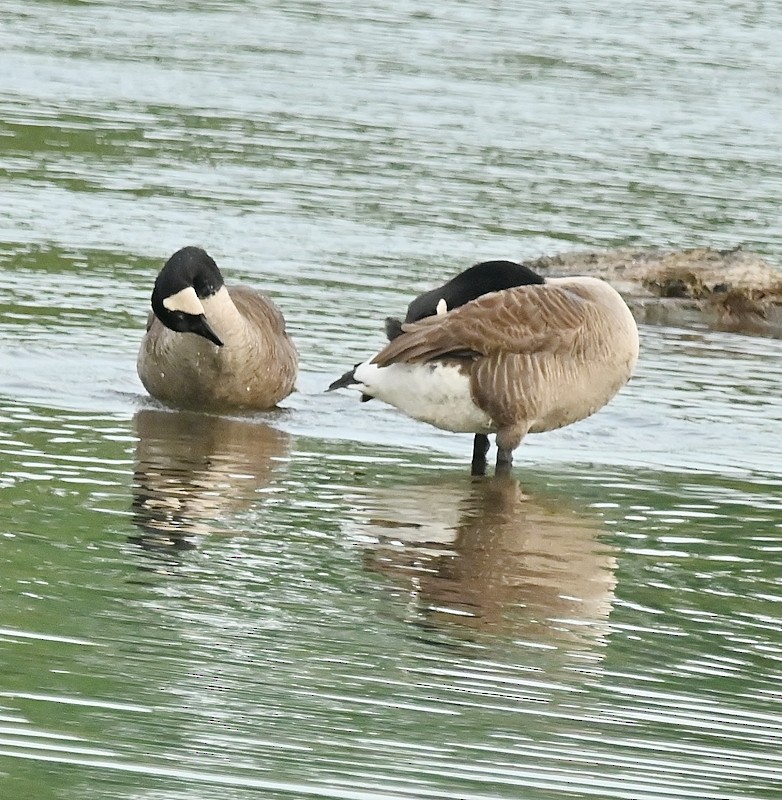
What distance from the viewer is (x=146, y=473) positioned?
29.2 feet

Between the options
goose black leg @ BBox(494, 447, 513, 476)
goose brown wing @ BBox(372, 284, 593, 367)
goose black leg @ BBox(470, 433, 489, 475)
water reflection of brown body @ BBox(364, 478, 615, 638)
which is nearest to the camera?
water reflection of brown body @ BBox(364, 478, 615, 638)

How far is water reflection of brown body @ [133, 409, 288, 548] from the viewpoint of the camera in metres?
7.89

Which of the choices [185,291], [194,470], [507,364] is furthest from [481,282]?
[194,470]

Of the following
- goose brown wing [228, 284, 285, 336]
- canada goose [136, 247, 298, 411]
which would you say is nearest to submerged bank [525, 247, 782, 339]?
goose brown wing [228, 284, 285, 336]

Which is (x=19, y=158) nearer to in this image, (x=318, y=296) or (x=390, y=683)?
(x=318, y=296)

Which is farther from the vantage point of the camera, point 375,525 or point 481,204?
point 481,204

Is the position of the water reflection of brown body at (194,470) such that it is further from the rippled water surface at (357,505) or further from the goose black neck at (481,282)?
the goose black neck at (481,282)

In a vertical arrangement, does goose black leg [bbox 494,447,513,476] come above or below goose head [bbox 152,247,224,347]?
below

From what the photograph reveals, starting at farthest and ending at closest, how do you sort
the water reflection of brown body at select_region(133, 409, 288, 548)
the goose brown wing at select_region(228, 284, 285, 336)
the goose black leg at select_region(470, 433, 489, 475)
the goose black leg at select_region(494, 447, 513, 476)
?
the goose brown wing at select_region(228, 284, 285, 336)
the goose black leg at select_region(470, 433, 489, 475)
the goose black leg at select_region(494, 447, 513, 476)
the water reflection of brown body at select_region(133, 409, 288, 548)

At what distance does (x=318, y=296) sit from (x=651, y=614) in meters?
7.35

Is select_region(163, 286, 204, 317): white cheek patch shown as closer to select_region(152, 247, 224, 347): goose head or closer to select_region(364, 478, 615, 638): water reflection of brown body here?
select_region(152, 247, 224, 347): goose head

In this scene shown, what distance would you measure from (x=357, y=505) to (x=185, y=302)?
89.1 inches

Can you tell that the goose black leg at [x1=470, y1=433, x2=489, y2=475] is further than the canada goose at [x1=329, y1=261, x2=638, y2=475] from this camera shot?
Yes

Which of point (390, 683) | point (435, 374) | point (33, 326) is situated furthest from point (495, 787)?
point (33, 326)
